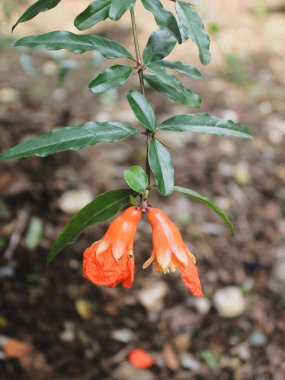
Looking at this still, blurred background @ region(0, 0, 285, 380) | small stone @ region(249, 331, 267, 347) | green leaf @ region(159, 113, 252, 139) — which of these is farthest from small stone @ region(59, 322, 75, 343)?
green leaf @ region(159, 113, 252, 139)

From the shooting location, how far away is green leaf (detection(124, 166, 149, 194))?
36.7 inches

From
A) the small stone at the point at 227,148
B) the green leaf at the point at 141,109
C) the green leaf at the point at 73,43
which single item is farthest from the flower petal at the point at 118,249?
the small stone at the point at 227,148

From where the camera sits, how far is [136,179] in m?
0.94

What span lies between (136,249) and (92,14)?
1359 mm

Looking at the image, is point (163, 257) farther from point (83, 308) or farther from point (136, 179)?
point (83, 308)

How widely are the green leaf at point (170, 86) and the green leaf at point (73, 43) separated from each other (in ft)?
0.26

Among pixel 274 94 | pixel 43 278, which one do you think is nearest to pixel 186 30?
pixel 43 278

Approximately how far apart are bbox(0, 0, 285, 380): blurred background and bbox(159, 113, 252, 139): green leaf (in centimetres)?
101

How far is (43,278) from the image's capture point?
6.77 feet

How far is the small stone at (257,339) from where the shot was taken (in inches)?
84.5

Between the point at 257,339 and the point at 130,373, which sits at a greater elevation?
the point at 130,373

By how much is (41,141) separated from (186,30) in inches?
15.4

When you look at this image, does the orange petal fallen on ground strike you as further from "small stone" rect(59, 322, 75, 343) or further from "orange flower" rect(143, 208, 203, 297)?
"orange flower" rect(143, 208, 203, 297)

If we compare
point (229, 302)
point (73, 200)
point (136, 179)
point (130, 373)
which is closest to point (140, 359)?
point (130, 373)
